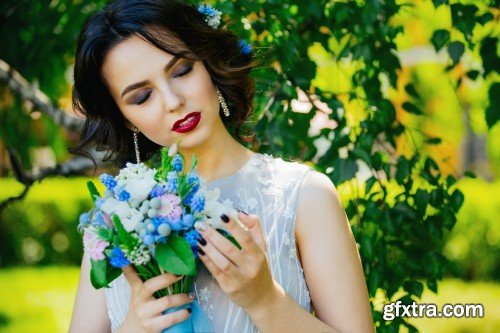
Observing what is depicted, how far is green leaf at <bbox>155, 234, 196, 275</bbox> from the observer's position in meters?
1.71

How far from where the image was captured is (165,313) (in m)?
1.82

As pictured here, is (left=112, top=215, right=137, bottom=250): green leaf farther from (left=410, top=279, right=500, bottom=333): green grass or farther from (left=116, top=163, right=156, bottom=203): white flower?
(left=410, top=279, right=500, bottom=333): green grass

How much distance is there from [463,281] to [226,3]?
689 cm

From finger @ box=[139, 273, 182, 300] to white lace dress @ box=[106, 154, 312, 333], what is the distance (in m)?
0.20

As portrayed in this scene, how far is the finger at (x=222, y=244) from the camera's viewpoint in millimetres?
1683

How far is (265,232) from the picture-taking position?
2.09 metres

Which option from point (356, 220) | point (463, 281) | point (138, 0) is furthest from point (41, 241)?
point (138, 0)

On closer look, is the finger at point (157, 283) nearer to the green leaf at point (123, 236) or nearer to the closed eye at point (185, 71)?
the green leaf at point (123, 236)

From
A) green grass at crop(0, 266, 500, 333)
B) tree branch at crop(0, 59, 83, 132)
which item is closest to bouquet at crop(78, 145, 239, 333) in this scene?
tree branch at crop(0, 59, 83, 132)

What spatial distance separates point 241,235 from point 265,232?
42 cm

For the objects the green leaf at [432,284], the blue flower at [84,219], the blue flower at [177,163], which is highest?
the blue flower at [177,163]

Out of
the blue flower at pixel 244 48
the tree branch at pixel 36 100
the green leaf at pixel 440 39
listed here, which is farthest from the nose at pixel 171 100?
the tree branch at pixel 36 100

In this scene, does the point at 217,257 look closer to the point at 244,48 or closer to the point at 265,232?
the point at 265,232

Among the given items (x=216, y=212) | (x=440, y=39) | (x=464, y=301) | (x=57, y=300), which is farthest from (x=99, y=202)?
(x=57, y=300)
